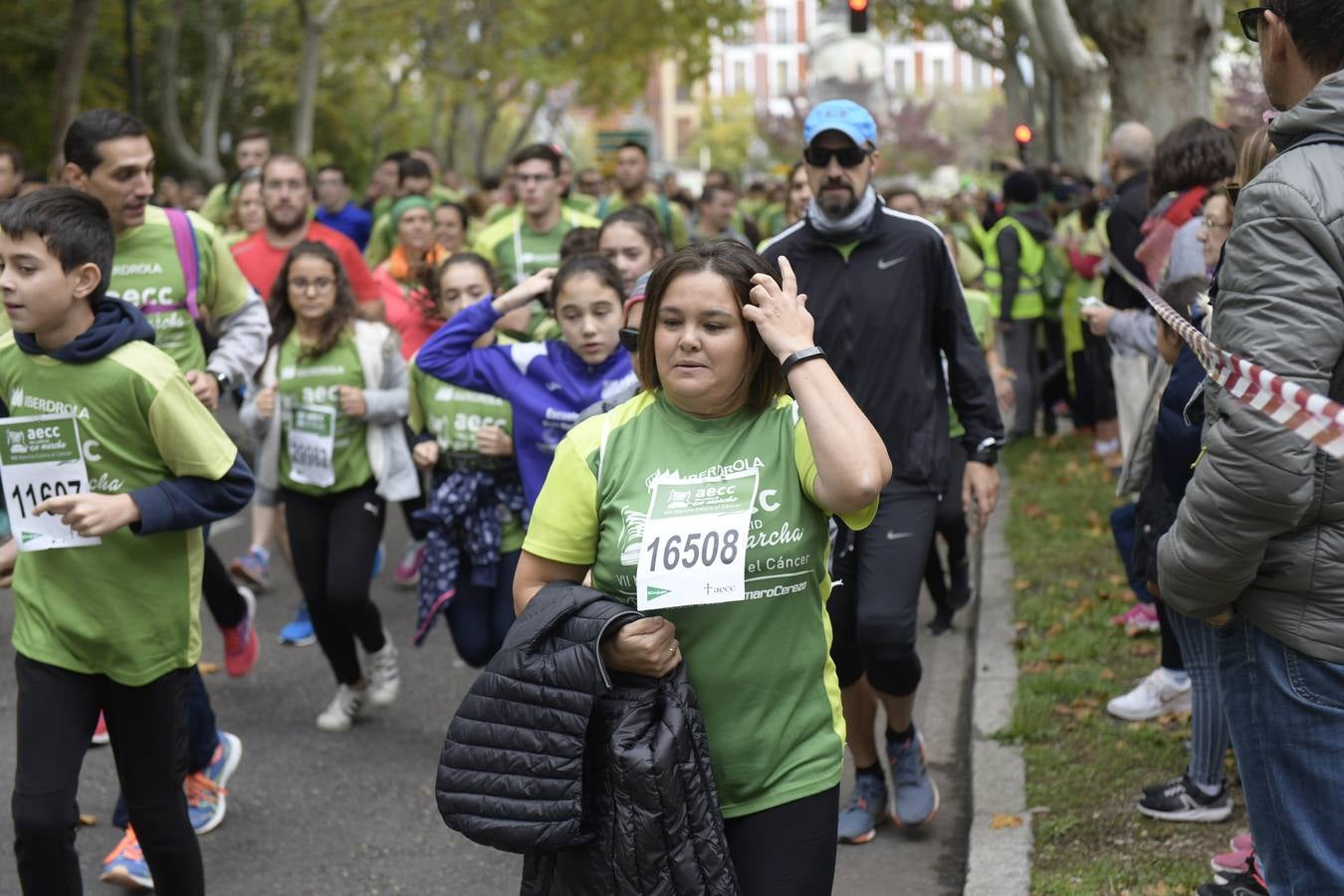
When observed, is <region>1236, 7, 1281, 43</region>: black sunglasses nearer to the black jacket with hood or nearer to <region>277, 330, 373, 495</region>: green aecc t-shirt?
the black jacket with hood

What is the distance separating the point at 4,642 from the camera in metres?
8.50

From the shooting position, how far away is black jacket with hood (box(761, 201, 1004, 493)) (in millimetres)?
5238

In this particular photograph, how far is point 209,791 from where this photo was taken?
5824 mm

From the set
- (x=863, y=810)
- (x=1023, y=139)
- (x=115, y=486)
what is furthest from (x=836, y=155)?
(x=1023, y=139)

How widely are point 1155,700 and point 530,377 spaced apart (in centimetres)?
261

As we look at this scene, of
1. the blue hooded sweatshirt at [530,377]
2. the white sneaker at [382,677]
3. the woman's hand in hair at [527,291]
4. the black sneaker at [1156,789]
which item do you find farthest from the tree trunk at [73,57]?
the black sneaker at [1156,789]

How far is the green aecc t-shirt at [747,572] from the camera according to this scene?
3361 millimetres

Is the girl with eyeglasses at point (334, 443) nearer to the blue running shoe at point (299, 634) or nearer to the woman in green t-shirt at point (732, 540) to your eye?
the blue running shoe at point (299, 634)

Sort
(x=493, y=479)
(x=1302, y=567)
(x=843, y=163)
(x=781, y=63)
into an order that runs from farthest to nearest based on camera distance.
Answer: (x=781, y=63) → (x=493, y=479) → (x=843, y=163) → (x=1302, y=567)

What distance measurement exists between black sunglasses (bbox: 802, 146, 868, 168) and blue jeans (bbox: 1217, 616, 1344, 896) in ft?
7.96

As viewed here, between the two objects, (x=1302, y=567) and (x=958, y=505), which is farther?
(x=958, y=505)

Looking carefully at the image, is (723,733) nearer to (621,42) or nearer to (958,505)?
(958,505)

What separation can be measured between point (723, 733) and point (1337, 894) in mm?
1166


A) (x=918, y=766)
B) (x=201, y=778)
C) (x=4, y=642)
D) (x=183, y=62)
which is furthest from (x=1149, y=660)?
(x=183, y=62)
